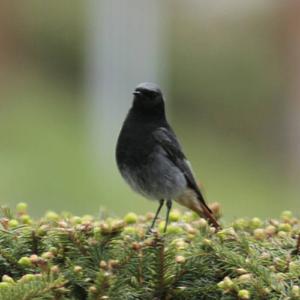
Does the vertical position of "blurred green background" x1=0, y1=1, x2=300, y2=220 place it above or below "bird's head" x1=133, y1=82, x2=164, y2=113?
below

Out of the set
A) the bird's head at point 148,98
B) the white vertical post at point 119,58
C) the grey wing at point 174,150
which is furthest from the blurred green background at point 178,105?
the bird's head at point 148,98

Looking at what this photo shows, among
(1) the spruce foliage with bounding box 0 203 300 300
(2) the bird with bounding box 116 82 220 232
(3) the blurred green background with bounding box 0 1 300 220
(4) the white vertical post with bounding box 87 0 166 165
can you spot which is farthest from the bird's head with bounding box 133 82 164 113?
(4) the white vertical post with bounding box 87 0 166 165

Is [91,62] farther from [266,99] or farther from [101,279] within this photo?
[101,279]

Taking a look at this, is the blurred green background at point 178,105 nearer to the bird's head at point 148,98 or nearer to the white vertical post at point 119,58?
the white vertical post at point 119,58

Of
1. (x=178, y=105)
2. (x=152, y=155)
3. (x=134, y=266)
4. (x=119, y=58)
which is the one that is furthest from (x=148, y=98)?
(x=178, y=105)

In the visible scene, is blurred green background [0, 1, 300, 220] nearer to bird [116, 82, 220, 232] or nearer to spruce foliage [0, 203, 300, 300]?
bird [116, 82, 220, 232]
